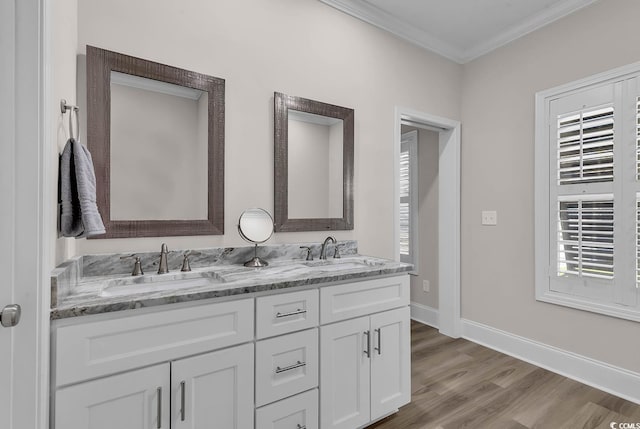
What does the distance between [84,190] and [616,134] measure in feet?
9.86

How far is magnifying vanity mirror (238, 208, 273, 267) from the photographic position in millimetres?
1821

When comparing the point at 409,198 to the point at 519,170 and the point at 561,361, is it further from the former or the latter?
the point at 561,361

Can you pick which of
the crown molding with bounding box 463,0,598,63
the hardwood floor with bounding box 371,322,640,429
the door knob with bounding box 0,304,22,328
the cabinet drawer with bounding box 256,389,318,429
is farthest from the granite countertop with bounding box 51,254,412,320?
the crown molding with bounding box 463,0,598,63

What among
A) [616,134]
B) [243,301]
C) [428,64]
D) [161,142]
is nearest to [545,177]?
[616,134]

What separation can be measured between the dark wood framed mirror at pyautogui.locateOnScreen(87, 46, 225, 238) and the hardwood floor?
5.32 ft

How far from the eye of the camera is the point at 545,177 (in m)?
2.47

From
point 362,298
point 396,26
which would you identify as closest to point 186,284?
point 362,298

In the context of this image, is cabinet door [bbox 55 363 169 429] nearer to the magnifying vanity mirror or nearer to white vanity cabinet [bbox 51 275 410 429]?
white vanity cabinet [bbox 51 275 410 429]

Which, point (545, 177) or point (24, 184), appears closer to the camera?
point (24, 184)

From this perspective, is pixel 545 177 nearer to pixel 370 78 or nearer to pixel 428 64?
pixel 428 64

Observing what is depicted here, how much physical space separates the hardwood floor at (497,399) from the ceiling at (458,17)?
106 inches

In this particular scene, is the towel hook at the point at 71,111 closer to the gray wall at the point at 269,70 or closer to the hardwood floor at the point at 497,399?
the gray wall at the point at 269,70

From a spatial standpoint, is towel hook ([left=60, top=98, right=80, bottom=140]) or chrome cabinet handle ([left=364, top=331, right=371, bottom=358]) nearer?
towel hook ([left=60, top=98, right=80, bottom=140])

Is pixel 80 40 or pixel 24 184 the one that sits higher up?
pixel 80 40
